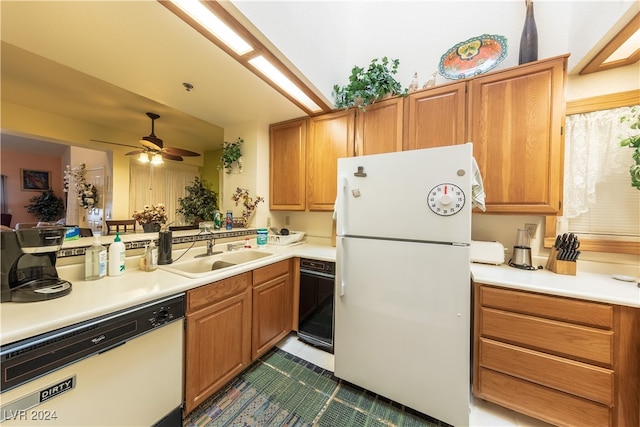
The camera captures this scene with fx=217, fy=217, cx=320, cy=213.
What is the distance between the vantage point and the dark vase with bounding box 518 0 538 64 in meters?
1.65

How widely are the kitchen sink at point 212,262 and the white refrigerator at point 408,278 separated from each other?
3.27 feet

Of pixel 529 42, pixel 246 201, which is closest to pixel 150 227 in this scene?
pixel 246 201

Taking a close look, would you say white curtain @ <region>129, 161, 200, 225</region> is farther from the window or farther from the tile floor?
the window

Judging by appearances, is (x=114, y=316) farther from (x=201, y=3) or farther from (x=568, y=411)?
(x=568, y=411)

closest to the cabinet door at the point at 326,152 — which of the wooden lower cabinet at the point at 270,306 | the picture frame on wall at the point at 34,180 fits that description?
the wooden lower cabinet at the point at 270,306

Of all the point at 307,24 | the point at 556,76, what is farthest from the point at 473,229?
the point at 307,24

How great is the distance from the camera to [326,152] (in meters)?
2.32

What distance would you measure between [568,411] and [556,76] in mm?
2063

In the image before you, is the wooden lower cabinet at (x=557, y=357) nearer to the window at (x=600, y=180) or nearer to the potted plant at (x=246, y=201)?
the window at (x=600, y=180)

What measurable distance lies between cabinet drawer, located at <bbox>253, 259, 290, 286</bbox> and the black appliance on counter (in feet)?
0.56

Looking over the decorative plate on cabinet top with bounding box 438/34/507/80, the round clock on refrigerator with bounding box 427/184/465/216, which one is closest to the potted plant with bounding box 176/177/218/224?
the round clock on refrigerator with bounding box 427/184/465/216

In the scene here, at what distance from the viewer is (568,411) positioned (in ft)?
3.94

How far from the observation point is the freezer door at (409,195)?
4.09ft

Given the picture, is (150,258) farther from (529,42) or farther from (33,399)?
(529,42)
